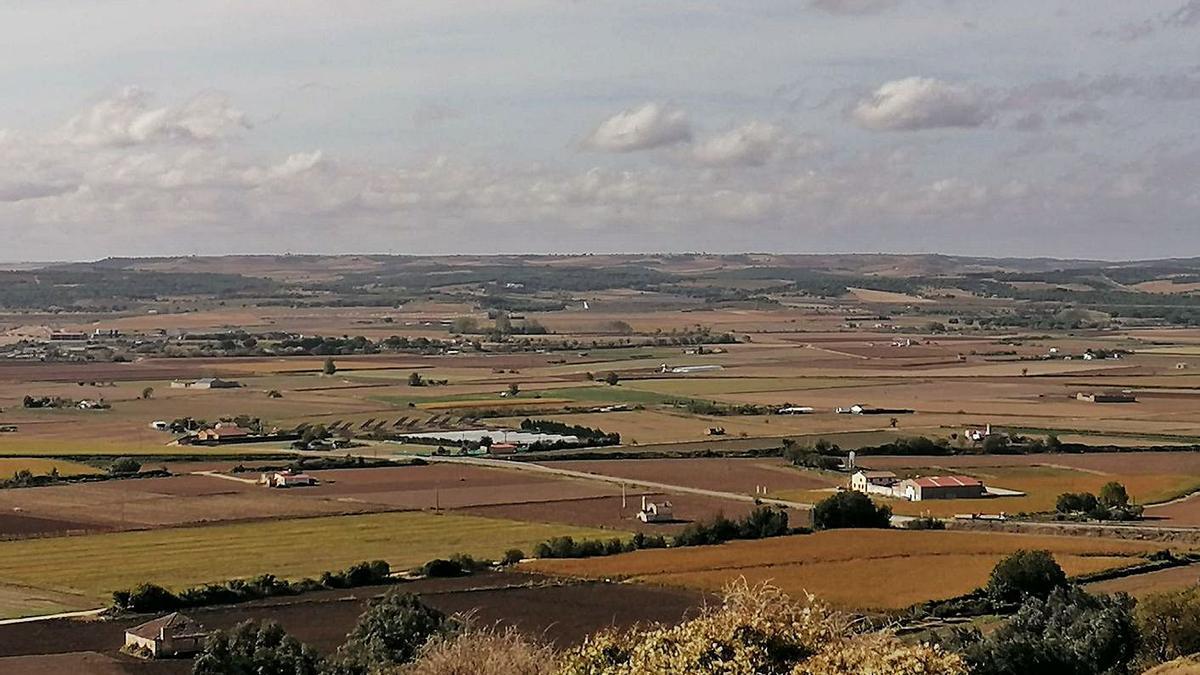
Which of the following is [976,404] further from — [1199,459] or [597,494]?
[597,494]

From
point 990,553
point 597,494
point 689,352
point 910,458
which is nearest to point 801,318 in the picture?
point 689,352

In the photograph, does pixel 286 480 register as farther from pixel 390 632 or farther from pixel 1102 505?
pixel 390 632

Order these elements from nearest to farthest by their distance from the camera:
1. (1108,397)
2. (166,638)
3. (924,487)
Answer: (166,638)
(924,487)
(1108,397)

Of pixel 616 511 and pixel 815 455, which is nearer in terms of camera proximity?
pixel 616 511

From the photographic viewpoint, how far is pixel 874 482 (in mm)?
62062

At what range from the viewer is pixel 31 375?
4611 inches

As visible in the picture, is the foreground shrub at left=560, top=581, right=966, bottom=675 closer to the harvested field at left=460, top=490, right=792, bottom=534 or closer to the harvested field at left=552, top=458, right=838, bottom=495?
the harvested field at left=460, top=490, right=792, bottom=534

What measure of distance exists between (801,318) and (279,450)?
12559cm

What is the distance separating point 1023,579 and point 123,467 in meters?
39.4

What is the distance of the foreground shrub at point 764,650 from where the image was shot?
15289 mm

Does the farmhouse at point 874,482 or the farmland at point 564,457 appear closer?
the farmland at point 564,457

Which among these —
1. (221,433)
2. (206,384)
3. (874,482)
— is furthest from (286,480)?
(206,384)

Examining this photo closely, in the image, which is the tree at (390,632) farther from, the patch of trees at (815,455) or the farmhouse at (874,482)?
the patch of trees at (815,455)

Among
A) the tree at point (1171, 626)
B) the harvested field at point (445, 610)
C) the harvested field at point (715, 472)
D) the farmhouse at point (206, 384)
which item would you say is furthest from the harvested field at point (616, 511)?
the farmhouse at point (206, 384)
